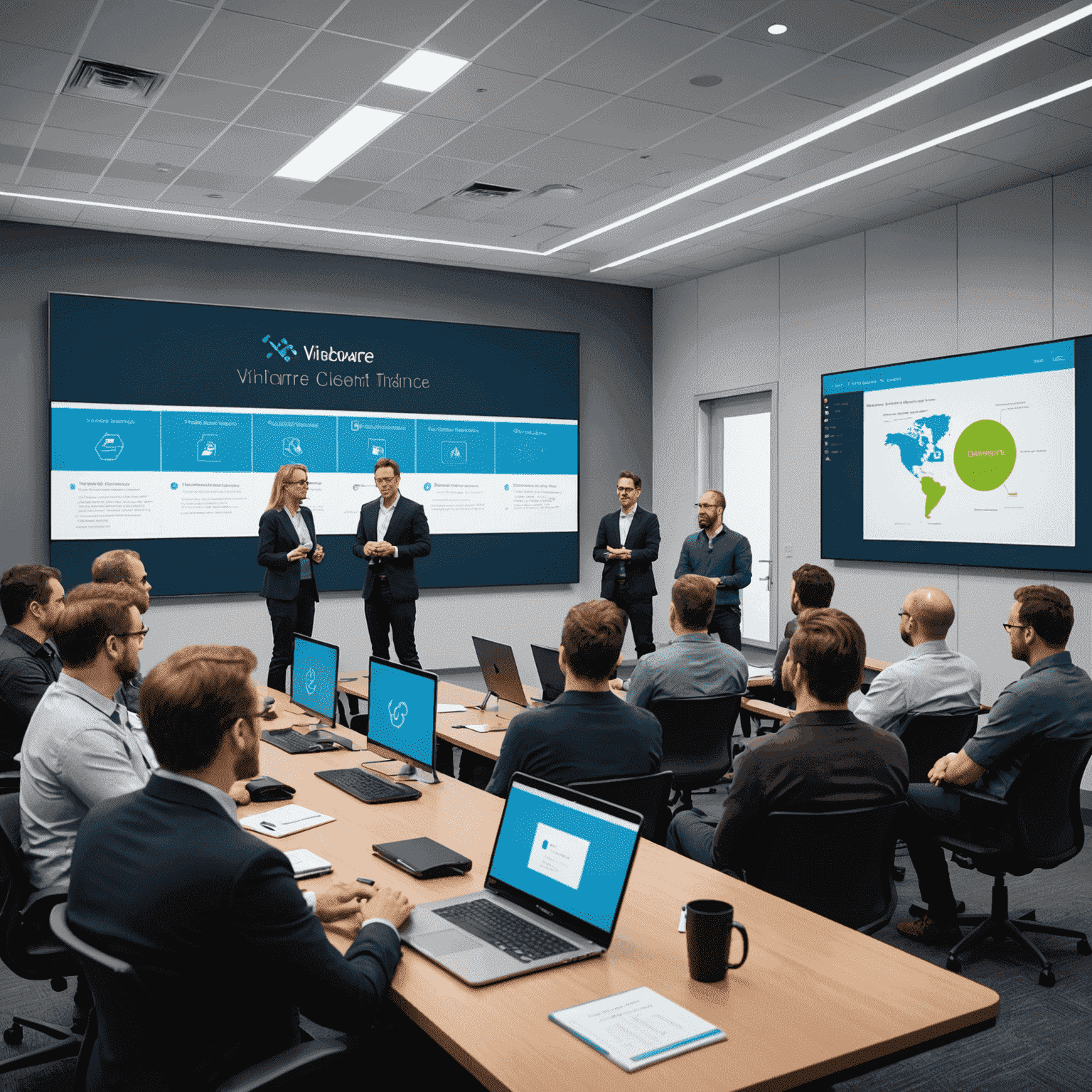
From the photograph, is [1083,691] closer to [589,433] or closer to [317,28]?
[317,28]

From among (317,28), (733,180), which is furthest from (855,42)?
(317,28)

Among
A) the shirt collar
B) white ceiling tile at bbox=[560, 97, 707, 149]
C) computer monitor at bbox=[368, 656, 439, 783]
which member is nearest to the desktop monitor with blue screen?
the shirt collar

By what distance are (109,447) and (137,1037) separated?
20.3 ft

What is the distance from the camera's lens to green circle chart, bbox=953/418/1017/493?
5992 millimetres

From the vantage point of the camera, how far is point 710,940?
1.64 m

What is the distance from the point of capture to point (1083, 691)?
9.96ft

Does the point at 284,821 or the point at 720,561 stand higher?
the point at 720,561

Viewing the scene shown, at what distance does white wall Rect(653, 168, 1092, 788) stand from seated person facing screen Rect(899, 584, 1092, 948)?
2698 mm

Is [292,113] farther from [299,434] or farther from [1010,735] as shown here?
[1010,735]

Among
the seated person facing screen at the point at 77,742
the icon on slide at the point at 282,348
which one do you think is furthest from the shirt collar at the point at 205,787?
the icon on slide at the point at 282,348

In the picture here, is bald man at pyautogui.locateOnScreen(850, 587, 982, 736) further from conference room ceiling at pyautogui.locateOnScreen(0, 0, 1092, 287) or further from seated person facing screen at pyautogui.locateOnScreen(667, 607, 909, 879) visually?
conference room ceiling at pyautogui.locateOnScreen(0, 0, 1092, 287)

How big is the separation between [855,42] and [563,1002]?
13.1 feet

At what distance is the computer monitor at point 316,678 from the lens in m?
3.65

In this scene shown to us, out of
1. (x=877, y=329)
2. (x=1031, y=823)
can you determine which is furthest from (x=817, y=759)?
(x=877, y=329)
